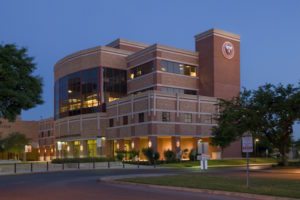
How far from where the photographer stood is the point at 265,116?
45688 mm

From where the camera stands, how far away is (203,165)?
34.6 m

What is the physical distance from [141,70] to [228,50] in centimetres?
1584

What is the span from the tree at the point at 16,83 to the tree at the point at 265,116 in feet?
82.5

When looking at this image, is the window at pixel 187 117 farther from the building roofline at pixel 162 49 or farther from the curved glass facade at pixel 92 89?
the curved glass facade at pixel 92 89

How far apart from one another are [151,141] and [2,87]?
46.0 meters

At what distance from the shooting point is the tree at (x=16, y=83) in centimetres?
2289

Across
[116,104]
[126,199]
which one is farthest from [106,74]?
[126,199]

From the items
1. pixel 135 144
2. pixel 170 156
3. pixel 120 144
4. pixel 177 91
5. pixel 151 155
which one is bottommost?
pixel 170 156

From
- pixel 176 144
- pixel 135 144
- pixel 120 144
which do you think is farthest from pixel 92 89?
pixel 176 144

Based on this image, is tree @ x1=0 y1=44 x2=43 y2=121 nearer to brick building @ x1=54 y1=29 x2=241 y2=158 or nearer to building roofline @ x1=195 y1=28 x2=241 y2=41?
brick building @ x1=54 y1=29 x2=241 y2=158

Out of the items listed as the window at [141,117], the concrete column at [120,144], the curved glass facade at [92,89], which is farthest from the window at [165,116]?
the curved glass facade at [92,89]

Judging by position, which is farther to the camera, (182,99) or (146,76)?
(146,76)

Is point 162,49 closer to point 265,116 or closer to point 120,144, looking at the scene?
point 120,144

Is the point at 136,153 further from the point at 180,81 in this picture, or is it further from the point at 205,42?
the point at 205,42
